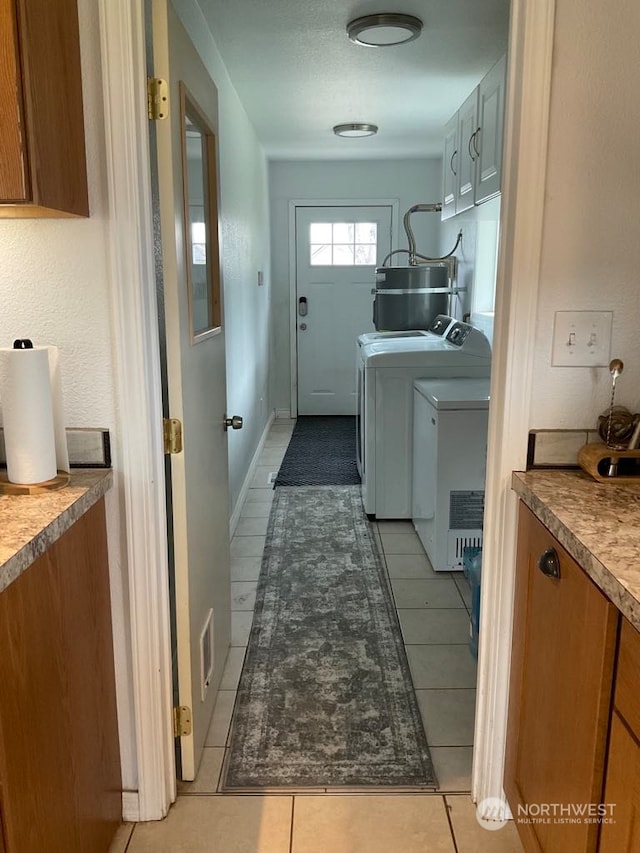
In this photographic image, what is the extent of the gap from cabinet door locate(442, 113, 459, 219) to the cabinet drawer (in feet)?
10.8

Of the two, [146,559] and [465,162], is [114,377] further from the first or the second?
[465,162]

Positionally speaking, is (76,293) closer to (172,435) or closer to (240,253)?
(172,435)

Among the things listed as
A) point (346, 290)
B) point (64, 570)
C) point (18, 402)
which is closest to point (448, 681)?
point (64, 570)

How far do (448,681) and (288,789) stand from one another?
2.21 ft

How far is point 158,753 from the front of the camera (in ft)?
5.16

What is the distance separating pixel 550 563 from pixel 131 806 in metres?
1.14

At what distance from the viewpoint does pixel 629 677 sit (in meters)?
0.94

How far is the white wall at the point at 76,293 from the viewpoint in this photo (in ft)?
4.42

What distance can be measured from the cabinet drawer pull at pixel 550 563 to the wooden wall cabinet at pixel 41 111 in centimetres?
108

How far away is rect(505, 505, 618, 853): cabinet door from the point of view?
103 cm

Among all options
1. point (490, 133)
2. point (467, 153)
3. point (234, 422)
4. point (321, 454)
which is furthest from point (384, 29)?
point (321, 454)

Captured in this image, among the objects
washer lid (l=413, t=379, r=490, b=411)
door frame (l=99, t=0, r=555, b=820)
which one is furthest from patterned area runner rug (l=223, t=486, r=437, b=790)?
washer lid (l=413, t=379, r=490, b=411)
